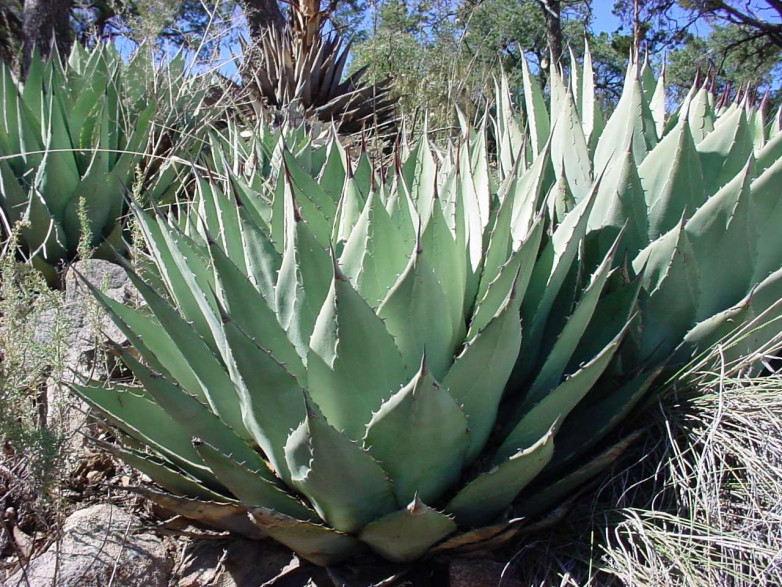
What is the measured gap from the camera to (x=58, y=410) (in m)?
1.88

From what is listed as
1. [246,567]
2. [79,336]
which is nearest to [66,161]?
[79,336]

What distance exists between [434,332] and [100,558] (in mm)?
1021

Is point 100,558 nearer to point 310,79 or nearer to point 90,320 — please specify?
point 90,320

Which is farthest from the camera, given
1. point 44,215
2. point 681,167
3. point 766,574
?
point 44,215

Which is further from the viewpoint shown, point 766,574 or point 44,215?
point 44,215

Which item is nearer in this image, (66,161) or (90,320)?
(90,320)

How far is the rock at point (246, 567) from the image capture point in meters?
1.46

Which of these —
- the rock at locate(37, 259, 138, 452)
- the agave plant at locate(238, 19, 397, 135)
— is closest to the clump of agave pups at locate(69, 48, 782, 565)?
the rock at locate(37, 259, 138, 452)

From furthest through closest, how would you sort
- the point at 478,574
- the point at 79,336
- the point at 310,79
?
1. the point at 310,79
2. the point at 79,336
3. the point at 478,574

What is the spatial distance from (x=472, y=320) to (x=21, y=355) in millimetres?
1279

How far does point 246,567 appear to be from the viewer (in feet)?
4.91

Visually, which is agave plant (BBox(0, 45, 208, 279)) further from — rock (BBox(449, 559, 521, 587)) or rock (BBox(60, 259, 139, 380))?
rock (BBox(449, 559, 521, 587))

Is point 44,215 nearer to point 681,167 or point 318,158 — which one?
point 318,158

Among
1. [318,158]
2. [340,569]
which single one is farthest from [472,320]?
[318,158]
